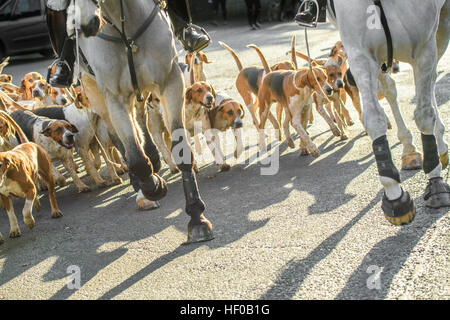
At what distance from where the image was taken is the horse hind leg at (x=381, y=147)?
4.10 m

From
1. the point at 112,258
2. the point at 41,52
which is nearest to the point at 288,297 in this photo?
the point at 112,258

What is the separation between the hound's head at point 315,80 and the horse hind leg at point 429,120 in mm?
2589

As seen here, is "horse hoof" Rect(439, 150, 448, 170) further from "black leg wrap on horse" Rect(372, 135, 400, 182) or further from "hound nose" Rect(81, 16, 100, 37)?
"hound nose" Rect(81, 16, 100, 37)

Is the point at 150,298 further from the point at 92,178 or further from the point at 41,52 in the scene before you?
the point at 41,52

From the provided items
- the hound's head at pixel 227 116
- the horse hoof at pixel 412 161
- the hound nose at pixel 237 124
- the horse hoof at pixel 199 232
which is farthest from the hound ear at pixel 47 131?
the horse hoof at pixel 412 161

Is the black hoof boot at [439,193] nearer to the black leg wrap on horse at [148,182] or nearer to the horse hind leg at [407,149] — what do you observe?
the horse hind leg at [407,149]

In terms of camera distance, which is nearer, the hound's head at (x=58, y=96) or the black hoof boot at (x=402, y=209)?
the black hoof boot at (x=402, y=209)

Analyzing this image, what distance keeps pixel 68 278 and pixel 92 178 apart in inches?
119

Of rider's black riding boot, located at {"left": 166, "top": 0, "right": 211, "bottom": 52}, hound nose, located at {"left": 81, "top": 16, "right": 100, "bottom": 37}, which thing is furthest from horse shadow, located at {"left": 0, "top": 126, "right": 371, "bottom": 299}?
hound nose, located at {"left": 81, "top": 16, "right": 100, "bottom": 37}

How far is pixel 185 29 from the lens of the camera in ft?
17.7

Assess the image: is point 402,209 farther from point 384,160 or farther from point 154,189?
point 154,189

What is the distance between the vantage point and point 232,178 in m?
6.88

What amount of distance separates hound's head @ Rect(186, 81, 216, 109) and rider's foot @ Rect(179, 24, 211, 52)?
2044 mm

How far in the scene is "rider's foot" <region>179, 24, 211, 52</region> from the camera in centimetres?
532
